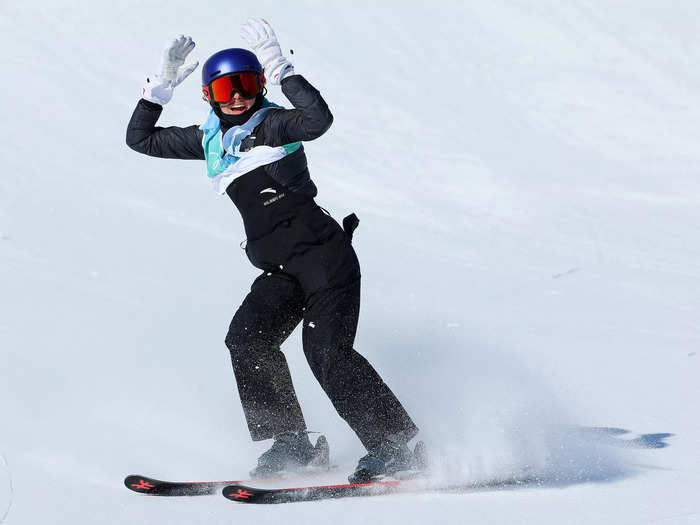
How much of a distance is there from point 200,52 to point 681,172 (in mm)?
7732

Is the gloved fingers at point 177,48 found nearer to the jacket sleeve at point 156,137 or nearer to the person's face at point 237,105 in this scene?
the jacket sleeve at point 156,137

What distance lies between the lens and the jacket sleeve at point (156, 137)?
4680 mm

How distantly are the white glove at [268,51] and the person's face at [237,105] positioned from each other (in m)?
0.18

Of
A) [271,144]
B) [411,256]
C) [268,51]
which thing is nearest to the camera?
[268,51]

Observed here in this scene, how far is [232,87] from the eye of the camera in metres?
4.36

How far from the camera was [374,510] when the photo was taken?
394 cm

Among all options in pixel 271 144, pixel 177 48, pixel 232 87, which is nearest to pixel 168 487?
pixel 271 144

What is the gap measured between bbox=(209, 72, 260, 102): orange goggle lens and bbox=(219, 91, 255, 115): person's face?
17 millimetres

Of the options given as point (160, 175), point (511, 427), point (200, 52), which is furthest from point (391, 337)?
point (200, 52)

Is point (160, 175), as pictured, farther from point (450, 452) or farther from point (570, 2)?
point (570, 2)

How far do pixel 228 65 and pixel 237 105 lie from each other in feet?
0.61

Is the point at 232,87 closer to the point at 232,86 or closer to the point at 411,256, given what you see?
the point at 232,86

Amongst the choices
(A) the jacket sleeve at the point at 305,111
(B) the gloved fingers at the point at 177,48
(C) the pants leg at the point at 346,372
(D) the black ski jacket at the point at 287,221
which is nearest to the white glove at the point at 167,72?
(B) the gloved fingers at the point at 177,48

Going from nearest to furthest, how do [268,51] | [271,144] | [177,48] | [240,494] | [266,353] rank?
[240,494] < [268,51] < [271,144] < [266,353] < [177,48]
